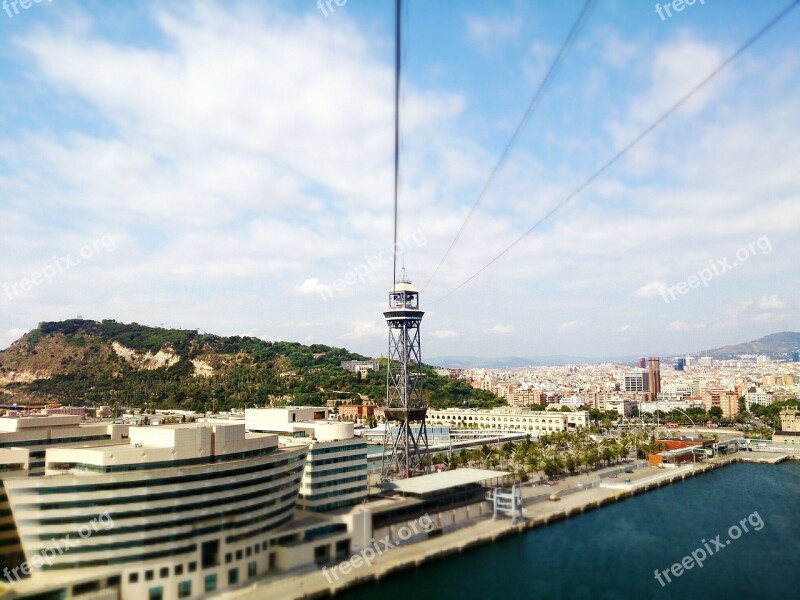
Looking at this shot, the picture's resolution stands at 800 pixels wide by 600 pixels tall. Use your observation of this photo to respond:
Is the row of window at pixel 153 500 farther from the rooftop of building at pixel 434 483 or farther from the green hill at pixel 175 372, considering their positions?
the green hill at pixel 175 372

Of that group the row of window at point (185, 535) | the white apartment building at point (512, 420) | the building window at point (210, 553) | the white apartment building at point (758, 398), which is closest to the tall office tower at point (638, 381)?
the white apartment building at point (758, 398)

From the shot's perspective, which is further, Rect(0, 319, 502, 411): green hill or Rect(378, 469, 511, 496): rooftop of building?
Rect(0, 319, 502, 411): green hill

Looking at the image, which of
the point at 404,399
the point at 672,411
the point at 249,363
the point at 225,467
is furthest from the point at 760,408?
the point at 225,467

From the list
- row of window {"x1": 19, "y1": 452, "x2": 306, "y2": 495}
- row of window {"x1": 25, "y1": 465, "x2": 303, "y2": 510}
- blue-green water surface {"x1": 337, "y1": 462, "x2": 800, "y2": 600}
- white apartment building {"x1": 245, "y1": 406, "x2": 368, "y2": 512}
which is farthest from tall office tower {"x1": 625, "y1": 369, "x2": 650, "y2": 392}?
row of window {"x1": 25, "y1": 465, "x2": 303, "y2": 510}

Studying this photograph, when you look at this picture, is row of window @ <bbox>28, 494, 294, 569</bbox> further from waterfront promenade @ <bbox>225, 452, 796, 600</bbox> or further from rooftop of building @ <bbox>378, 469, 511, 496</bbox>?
rooftop of building @ <bbox>378, 469, 511, 496</bbox>

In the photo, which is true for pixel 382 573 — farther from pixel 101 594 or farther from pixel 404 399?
pixel 404 399

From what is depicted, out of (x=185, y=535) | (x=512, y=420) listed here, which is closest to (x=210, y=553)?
(x=185, y=535)
